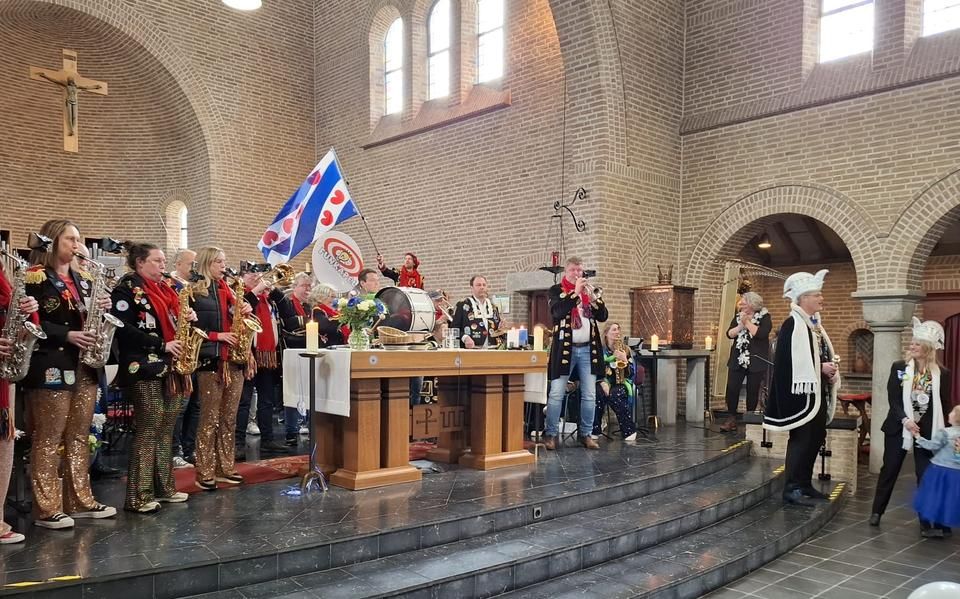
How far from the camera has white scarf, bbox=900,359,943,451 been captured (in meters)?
6.14

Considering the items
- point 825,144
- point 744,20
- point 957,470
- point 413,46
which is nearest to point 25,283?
point 957,470

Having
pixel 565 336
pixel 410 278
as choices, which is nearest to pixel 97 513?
pixel 565 336

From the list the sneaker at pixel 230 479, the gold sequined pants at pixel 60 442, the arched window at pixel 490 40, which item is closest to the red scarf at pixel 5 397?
the gold sequined pants at pixel 60 442

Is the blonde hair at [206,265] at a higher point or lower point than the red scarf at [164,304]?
higher

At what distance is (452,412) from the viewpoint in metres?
6.88

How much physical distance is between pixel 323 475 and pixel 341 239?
13.4 ft

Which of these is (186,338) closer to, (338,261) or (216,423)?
(216,423)

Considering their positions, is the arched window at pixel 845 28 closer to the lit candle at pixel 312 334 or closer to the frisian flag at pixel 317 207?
the frisian flag at pixel 317 207

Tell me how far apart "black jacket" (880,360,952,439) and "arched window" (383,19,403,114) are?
456 inches

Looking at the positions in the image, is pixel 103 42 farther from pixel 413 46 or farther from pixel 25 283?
pixel 25 283

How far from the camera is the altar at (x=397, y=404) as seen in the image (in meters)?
5.83

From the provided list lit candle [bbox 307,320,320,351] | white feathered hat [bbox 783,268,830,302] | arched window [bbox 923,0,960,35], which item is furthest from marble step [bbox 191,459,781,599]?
arched window [bbox 923,0,960,35]

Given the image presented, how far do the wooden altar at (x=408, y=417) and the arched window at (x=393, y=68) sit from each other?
9.99 meters

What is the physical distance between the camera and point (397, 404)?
20.0 feet
